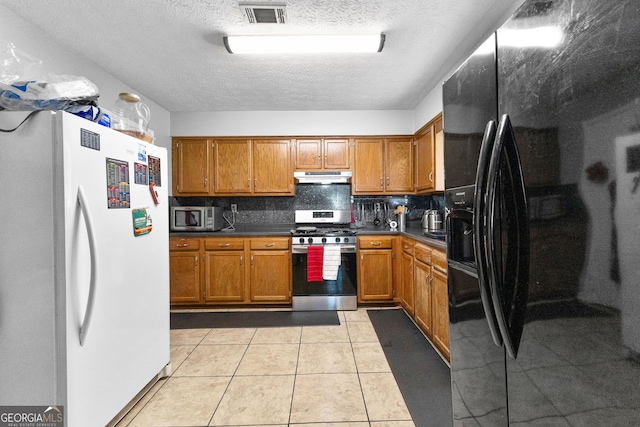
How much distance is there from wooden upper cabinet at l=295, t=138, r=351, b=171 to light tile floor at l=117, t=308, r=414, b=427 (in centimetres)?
205

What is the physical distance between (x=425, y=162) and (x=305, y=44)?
1.96m

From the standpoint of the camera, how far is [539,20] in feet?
2.37

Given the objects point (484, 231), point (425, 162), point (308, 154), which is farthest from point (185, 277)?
point (484, 231)

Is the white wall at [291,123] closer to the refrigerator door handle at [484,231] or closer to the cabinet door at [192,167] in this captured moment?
the cabinet door at [192,167]

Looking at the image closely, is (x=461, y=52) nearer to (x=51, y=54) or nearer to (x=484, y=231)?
(x=484, y=231)

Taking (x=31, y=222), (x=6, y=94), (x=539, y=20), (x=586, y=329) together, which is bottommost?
(x=586, y=329)

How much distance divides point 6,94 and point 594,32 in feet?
6.94

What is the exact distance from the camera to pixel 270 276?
3637 mm

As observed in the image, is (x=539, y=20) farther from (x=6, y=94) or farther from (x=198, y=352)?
(x=198, y=352)

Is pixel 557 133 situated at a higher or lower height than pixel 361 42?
lower

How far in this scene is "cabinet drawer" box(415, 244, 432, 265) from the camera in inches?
105

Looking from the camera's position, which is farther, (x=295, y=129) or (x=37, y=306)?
(x=295, y=129)

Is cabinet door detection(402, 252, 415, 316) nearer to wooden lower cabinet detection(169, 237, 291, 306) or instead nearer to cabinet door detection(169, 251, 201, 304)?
wooden lower cabinet detection(169, 237, 291, 306)

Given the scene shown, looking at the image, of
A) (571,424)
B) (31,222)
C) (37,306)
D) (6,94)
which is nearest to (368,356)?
(571,424)
